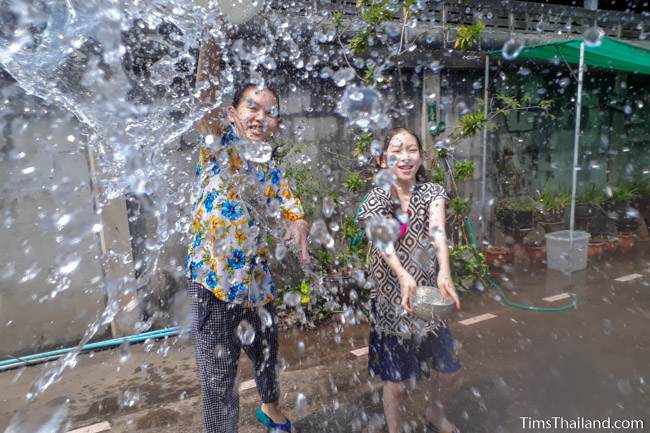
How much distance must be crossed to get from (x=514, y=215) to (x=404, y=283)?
4.50 m

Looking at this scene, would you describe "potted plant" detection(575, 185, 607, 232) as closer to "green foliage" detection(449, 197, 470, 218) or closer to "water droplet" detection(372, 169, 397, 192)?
"green foliage" detection(449, 197, 470, 218)

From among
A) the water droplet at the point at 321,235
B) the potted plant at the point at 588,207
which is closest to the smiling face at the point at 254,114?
the water droplet at the point at 321,235

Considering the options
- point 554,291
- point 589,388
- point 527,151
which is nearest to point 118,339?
point 589,388

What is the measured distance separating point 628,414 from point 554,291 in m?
2.44

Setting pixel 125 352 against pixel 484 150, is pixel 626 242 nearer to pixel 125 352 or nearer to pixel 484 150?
pixel 484 150

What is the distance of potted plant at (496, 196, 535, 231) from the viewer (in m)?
6.26

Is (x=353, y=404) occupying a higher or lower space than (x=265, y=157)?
lower

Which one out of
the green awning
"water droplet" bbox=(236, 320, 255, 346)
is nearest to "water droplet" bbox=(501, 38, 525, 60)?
the green awning

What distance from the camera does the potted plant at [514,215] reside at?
626 cm

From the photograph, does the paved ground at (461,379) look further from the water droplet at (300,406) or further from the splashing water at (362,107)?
the splashing water at (362,107)

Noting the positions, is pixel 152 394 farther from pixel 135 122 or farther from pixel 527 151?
pixel 527 151

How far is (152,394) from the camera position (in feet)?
11.2

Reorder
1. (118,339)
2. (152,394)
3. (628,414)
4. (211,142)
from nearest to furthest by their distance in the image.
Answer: (211,142) → (628,414) → (152,394) → (118,339)

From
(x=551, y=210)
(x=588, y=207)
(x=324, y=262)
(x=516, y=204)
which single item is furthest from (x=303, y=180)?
(x=588, y=207)
